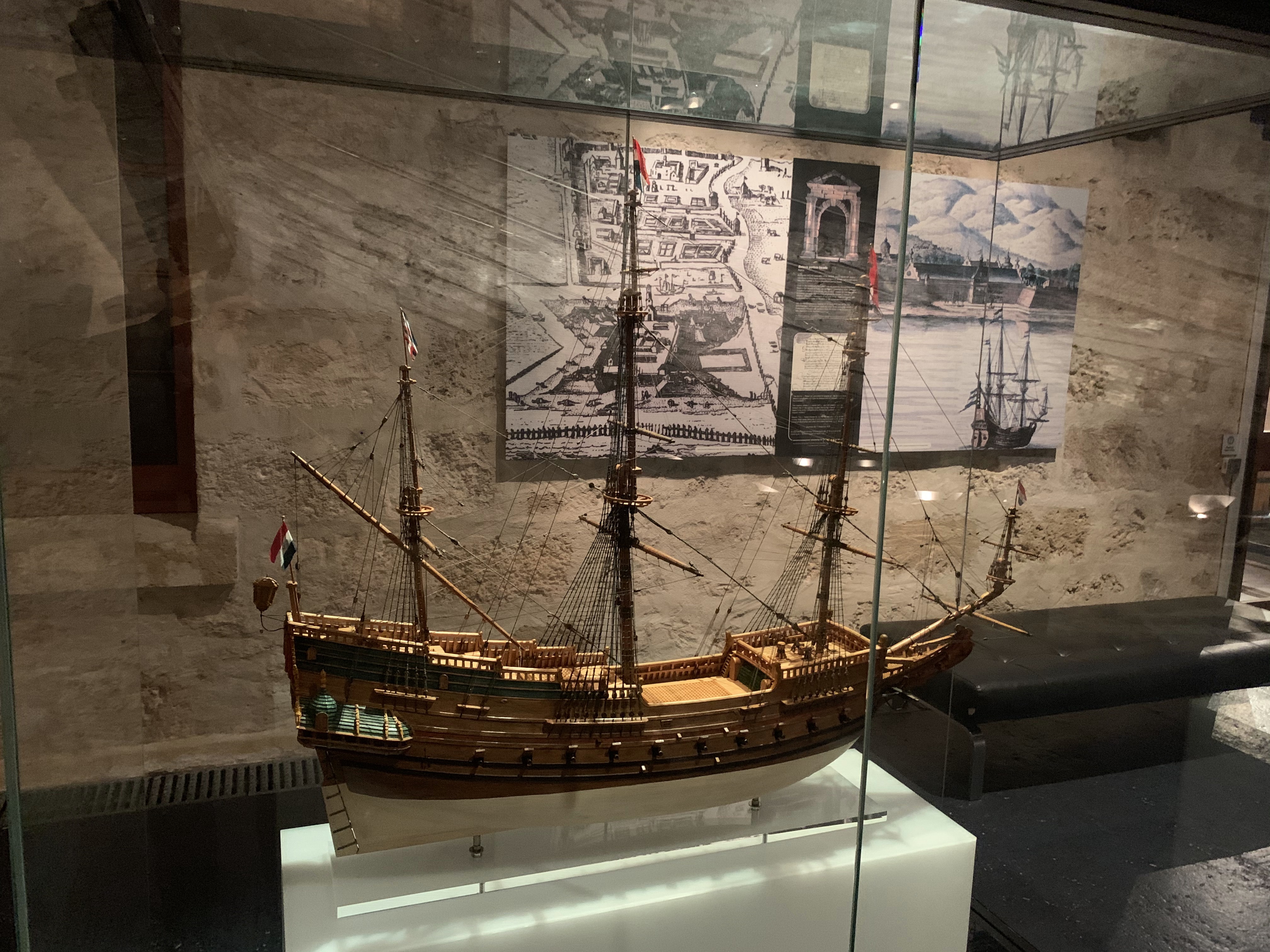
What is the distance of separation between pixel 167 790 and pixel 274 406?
2.35ft

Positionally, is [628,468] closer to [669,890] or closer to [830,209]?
[830,209]

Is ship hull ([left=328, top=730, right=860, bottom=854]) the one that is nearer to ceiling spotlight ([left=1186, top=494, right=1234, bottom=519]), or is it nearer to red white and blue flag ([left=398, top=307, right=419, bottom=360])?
red white and blue flag ([left=398, top=307, right=419, bottom=360])

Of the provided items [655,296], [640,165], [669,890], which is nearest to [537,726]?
[669,890]

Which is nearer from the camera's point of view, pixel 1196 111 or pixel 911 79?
pixel 911 79

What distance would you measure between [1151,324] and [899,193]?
80 cm

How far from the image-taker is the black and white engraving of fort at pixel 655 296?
1576mm

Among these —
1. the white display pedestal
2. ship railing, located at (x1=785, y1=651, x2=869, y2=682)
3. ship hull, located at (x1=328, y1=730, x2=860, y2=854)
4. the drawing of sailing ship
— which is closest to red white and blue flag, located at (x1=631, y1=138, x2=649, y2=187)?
the drawing of sailing ship

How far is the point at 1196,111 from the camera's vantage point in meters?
1.99

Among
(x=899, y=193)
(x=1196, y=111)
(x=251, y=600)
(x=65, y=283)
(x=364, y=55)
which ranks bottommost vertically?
(x=251, y=600)

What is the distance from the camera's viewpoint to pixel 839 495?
1.82 m

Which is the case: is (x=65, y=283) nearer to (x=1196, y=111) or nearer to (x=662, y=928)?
(x=662, y=928)

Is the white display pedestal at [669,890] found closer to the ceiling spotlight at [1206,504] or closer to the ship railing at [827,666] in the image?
the ship railing at [827,666]

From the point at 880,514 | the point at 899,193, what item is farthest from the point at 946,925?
the point at 899,193

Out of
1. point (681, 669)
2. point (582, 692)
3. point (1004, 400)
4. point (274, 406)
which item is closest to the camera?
point (274, 406)
